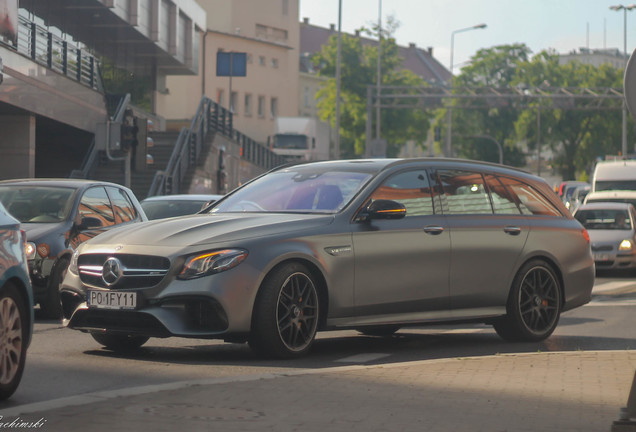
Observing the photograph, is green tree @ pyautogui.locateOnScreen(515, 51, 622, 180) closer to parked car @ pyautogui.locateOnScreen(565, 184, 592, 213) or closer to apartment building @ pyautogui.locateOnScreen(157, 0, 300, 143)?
apartment building @ pyautogui.locateOnScreen(157, 0, 300, 143)

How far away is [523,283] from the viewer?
37.2ft

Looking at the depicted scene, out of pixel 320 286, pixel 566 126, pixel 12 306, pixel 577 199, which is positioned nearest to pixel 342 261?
pixel 320 286

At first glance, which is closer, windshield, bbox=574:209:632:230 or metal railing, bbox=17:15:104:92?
windshield, bbox=574:209:632:230

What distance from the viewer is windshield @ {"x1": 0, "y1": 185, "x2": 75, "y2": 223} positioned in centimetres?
1389

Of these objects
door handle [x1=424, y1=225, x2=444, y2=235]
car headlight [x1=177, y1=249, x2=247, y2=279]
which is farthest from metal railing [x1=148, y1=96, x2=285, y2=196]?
car headlight [x1=177, y1=249, x2=247, y2=279]

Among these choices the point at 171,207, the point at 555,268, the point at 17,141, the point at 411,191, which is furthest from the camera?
the point at 17,141

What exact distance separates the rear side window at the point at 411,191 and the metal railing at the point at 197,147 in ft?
90.2

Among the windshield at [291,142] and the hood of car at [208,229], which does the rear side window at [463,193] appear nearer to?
the hood of car at [208,229]

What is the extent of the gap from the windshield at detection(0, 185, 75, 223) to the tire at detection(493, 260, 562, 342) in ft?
17.2

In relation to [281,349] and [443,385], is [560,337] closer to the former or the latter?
[281,349]

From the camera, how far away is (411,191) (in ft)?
35.0

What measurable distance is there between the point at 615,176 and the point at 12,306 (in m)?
31.7

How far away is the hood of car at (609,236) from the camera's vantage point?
2470 cm

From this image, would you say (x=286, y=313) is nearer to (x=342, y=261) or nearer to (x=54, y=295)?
(x=342, y=261)
